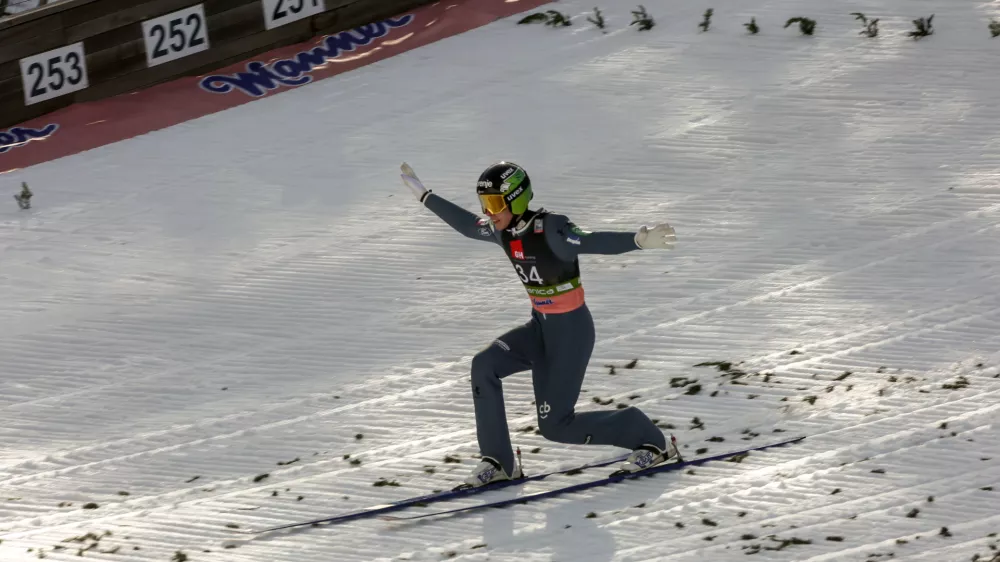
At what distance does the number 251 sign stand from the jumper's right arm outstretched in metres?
5.70

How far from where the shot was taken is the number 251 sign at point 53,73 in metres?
11.5

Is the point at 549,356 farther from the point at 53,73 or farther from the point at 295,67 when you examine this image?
the point at 53,73

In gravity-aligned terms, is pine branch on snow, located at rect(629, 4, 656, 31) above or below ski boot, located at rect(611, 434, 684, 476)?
above

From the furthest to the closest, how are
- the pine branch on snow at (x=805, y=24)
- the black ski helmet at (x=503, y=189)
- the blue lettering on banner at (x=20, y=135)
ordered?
the pine branch on snow at (x=805, y=24) < the blue lettering on banner at (x=20, y=135) < the black ski helmet at (x=503, y=189)

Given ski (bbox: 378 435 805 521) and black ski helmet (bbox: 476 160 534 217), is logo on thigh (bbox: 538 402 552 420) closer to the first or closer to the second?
ski (bbox: 378 435 805 521)

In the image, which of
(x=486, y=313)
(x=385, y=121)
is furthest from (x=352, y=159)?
(x=486, y=313)

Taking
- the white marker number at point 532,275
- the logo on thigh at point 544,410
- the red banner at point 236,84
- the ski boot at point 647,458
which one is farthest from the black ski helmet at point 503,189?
the red banner at point 236,84

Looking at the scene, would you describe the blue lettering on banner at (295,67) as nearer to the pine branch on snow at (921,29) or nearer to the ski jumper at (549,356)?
the pine branch on snow at (921,29)

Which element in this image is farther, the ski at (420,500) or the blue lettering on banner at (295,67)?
the blue lettering on banner at (295,67)

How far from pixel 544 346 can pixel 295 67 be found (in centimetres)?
650

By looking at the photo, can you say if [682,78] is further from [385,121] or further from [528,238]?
[528,238]

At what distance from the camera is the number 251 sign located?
11.5m

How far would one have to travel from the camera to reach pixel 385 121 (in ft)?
37.4

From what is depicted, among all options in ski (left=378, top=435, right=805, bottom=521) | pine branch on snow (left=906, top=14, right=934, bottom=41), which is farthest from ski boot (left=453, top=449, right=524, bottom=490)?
pine branch on snow (left=906, top=14, right=934, bottom=41)
